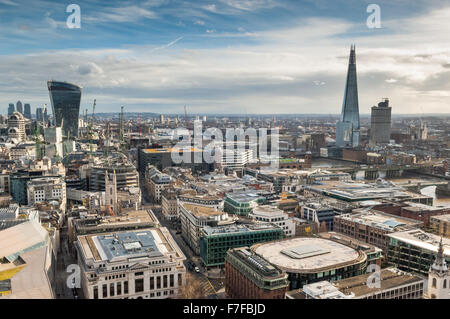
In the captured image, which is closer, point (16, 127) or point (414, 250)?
point (414, 250)

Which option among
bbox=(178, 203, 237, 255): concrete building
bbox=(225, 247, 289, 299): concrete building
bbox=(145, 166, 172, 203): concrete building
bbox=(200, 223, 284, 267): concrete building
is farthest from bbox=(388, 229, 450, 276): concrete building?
bbox=(145, 166, 172, 203): concrete building

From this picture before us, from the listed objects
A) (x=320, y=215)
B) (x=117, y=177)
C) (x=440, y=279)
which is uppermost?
(x=117, y=177)

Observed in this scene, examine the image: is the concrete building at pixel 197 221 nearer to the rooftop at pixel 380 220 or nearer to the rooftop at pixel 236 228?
the rooftop at pixel 236 228

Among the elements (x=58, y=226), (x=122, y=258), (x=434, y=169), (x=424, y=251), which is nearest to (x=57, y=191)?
(x=58, y=226)

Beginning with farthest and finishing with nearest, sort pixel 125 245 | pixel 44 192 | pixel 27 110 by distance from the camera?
pixel 27 110 < pixel 44 192 < pixel 125 245

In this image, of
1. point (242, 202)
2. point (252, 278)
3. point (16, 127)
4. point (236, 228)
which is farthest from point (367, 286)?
point (16, 127)

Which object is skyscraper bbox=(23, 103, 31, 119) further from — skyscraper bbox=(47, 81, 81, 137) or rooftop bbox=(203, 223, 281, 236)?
rooftop bbox=(203, 223, 281, 236)

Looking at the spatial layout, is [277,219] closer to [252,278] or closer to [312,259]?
[312,259]
